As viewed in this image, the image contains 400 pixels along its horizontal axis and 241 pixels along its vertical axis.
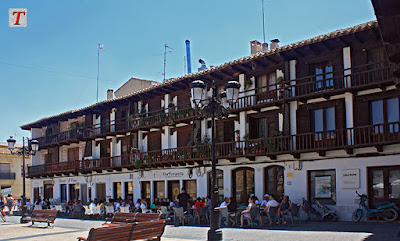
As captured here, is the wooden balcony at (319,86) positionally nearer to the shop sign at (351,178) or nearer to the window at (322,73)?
the window at (322,73)

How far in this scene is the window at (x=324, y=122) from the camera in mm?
22500

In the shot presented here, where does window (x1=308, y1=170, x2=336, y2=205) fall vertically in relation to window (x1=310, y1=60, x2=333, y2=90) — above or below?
below

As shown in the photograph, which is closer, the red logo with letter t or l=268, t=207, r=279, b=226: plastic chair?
the red logo with letter t

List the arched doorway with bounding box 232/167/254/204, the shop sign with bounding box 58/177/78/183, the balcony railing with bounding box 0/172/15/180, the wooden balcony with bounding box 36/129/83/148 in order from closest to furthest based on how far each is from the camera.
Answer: the arched doorway with bounding box 232/167/254/204
the wooden balcony with bounding box 36/129/83/148
the shop sign with bounding box 58/177/78/183
the balcony railing with bounding box 0/172/15/180

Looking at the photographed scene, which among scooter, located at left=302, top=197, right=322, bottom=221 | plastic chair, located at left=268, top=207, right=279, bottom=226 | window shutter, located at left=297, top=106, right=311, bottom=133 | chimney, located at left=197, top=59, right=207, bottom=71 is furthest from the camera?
chimney, located at left=197, top=59, right=207, bottom=71

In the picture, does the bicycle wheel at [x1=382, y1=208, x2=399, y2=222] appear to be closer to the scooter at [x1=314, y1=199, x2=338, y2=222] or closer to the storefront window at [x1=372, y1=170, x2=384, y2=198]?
the storefront window at [x1=372, y1=170, x2=384, y2=198]

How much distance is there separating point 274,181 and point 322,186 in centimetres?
288

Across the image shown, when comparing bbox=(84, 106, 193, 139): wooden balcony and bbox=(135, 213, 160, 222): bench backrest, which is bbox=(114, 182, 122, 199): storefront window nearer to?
bbox=(84, 106, 193, 139): wooden balcony

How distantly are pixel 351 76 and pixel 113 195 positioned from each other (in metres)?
20.7

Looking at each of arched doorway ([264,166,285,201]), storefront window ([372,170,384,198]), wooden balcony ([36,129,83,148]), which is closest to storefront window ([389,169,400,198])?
storefront window ([372,170,384,198])

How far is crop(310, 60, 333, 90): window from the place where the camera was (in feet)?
73.9

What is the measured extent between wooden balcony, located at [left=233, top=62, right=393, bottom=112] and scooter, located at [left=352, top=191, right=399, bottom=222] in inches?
192

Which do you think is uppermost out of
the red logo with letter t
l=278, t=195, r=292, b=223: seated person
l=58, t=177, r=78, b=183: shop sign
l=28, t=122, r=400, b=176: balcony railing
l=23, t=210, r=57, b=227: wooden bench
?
the red logo with letter t

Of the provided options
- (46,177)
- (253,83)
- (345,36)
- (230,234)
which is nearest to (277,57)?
(253,83)
